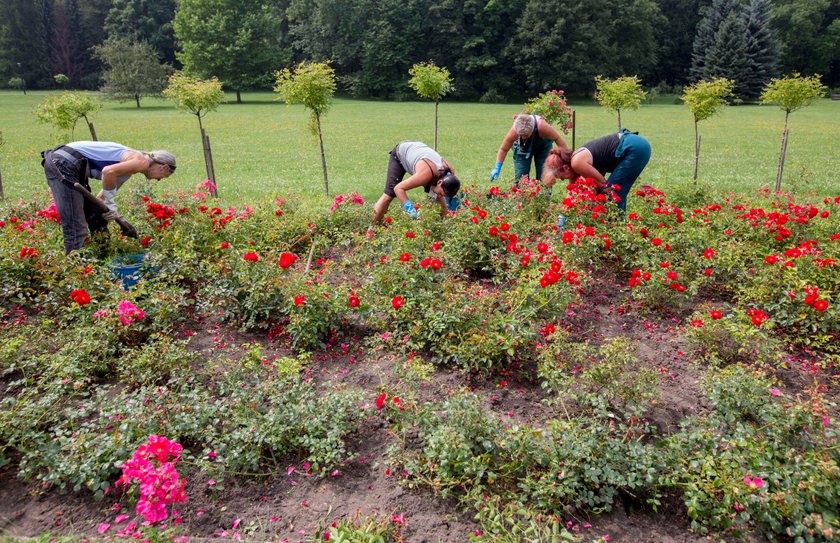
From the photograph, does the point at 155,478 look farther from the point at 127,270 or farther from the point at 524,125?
the point at 524,125

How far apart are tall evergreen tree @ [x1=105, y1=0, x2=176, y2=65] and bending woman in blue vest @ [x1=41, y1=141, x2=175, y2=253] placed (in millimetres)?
47664

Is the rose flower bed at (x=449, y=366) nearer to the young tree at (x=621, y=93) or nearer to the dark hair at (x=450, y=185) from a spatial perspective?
the dark hair at (x=450, y=185)

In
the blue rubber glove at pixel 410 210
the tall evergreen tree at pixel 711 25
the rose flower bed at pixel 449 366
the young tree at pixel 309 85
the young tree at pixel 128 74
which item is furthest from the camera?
the tall evergreen tree at pixel 711 25

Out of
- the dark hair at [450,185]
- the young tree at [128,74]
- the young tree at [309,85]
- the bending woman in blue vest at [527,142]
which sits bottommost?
the dark hair at [450,185]

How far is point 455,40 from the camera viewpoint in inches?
1672

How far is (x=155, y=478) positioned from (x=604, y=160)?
191 inches

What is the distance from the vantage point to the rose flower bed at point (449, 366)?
2.33 metres

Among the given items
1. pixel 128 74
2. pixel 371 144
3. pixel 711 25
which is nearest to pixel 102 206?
pixel 371 144

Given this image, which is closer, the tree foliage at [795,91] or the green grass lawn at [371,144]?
the tree foliage at [795,91]

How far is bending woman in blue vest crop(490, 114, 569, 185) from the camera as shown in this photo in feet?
20.4

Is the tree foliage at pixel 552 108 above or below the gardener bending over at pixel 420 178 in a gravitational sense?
above

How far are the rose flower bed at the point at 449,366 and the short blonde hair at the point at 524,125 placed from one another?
1.33 meters

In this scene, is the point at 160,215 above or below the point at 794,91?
below

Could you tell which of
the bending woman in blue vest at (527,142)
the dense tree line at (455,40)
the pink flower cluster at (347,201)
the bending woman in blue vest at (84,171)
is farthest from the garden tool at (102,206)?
the dense tree line at (455,40)
